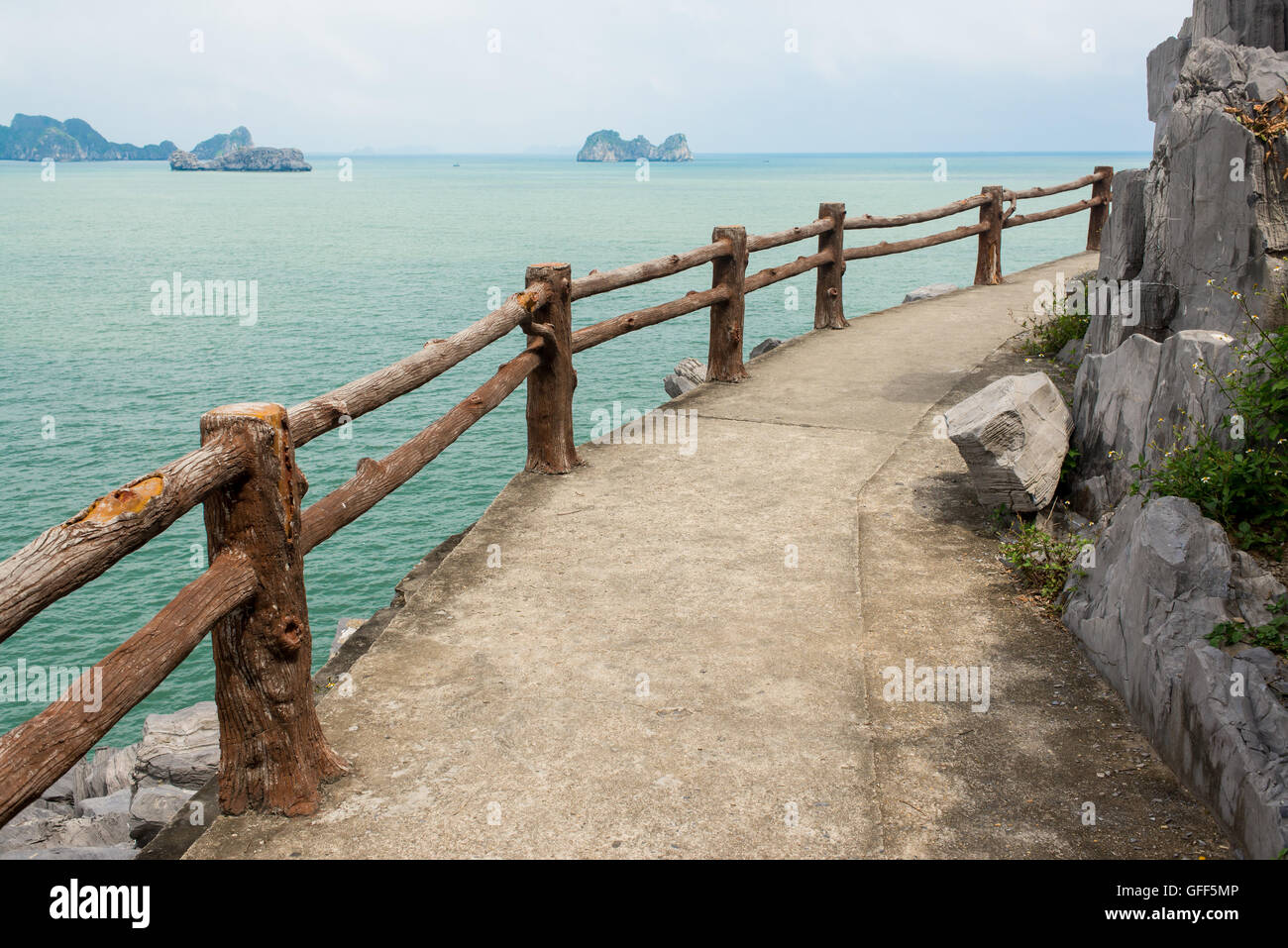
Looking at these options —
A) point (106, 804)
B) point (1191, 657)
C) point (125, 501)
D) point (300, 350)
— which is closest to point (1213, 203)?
point (1191, 657)

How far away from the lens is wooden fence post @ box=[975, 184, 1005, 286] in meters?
14.1

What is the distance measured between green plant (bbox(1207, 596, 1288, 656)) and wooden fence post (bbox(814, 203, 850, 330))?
7.84 metres

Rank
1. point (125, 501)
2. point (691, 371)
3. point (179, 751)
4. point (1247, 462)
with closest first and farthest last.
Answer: point (125, 501), point (1247, 462), point (179, 751), point (691, 371)

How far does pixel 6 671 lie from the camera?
36.2ft

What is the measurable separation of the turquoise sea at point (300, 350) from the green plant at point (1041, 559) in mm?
4265

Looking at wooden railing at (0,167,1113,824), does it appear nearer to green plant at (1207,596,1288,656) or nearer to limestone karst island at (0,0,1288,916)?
limestone karst island at (0,0,1288,916)

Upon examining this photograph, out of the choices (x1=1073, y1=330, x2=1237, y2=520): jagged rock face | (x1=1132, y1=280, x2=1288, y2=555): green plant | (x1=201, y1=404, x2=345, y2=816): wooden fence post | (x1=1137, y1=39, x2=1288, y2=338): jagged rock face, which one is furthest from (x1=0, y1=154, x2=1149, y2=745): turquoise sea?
(x1=1137, y1=39, x2=1288, y2=338): jagged rock face

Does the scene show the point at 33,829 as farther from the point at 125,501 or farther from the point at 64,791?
the point at 125,501

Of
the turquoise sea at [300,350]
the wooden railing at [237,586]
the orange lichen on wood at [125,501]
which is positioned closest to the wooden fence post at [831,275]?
the turquoise sea at [300,350]

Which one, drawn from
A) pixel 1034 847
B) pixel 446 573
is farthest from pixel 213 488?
pixel 1034 847

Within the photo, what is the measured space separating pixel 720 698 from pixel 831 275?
26.3ft

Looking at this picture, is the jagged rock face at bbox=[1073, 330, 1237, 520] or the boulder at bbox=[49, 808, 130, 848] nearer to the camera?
the jagged rock face at bbox=[1073, 330, 1237, 520]

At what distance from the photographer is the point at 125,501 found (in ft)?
9.05

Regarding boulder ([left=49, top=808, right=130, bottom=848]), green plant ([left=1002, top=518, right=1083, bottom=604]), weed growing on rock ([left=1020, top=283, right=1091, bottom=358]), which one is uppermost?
weed growing on rock ([left=1020, top=283, right=1091, bottom=358])
